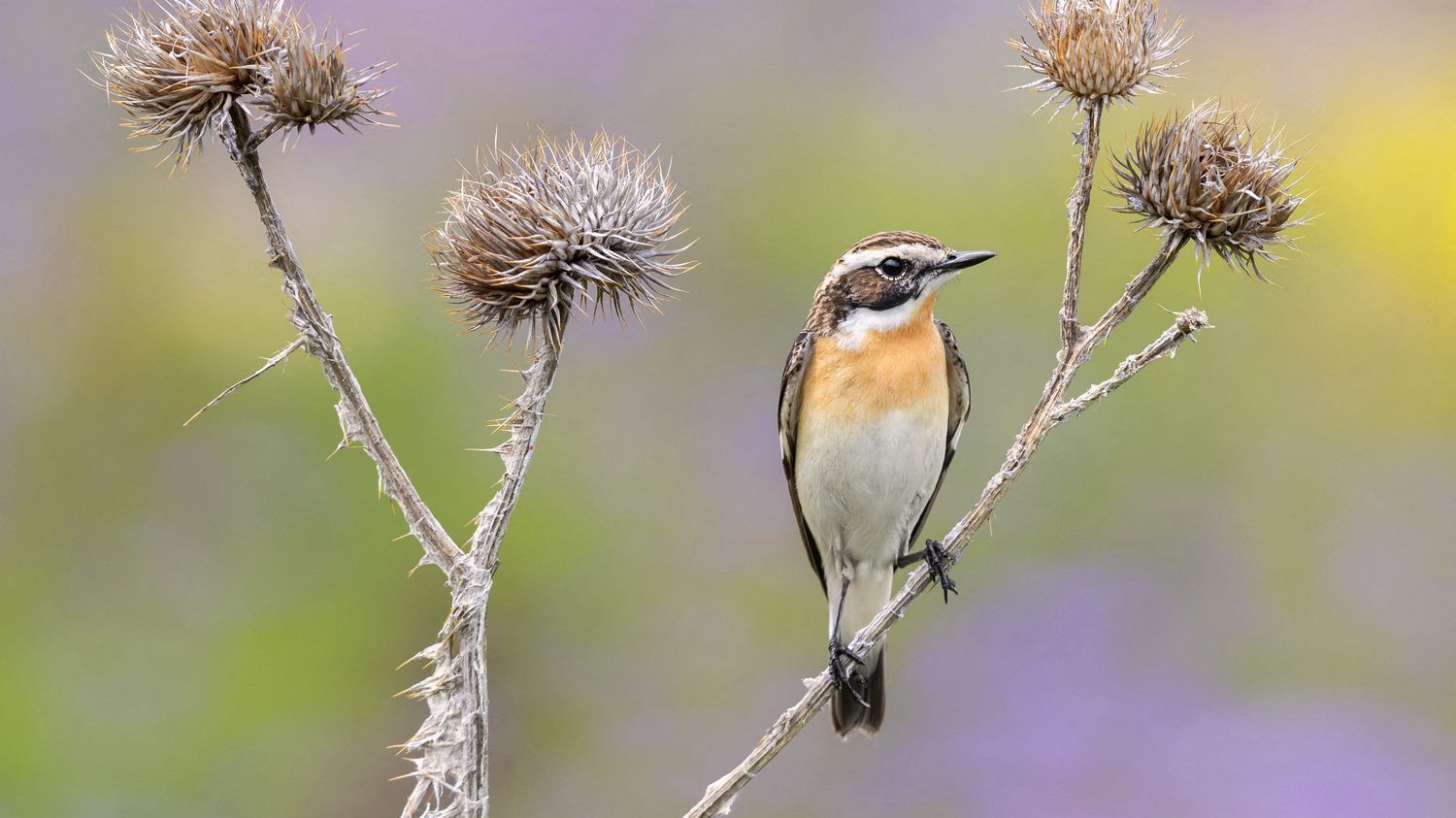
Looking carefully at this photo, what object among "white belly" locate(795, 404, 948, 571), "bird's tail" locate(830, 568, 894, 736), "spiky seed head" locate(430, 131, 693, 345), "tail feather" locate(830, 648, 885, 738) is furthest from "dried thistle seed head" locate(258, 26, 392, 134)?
"tail feather" locate(830, 648, 885, 738)

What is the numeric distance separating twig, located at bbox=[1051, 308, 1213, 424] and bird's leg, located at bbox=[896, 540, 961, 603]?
49cm

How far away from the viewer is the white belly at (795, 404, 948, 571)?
17.8 ft

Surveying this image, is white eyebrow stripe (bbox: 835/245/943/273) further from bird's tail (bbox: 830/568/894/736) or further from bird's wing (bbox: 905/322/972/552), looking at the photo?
bird's tail (bbox: 830/568/894/736)

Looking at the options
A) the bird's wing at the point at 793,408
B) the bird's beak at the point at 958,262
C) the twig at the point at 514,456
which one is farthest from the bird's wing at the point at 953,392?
the twig at the point at 514,456

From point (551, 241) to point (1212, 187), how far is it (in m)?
1.77

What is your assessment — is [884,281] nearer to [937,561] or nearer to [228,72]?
[937,561]

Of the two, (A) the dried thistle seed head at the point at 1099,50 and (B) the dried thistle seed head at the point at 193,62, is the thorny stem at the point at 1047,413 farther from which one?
(B) the dried thistle seed head at the point at 193,62

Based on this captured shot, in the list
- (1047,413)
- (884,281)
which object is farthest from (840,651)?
(1047,413)

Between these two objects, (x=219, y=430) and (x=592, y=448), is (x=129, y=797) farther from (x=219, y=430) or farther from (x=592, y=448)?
(x=592, y=448)

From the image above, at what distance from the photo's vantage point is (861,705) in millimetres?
5945

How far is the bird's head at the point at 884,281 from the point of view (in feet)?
16.0

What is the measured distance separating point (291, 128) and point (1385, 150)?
7036 millimetres

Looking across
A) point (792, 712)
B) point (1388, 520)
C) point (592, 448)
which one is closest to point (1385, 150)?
point (1388, 520)

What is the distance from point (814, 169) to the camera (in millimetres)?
7945
